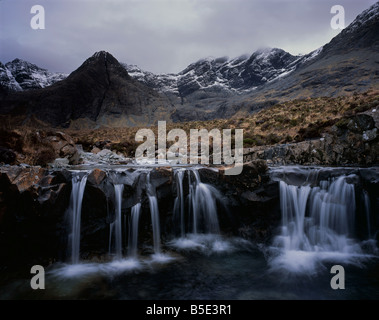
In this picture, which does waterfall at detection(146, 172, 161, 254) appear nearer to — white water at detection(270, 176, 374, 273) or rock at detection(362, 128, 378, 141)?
white water at detection(270, 176, 374, 273)

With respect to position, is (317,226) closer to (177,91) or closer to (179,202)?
(179,202)

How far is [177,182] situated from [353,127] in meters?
9.71

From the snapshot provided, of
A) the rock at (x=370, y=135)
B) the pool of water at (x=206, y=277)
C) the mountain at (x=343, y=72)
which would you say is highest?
the mountain at (x=343, y=72)

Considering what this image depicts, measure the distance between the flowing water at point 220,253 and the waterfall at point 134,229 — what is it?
1.4 inches

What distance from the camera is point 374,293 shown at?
552cm

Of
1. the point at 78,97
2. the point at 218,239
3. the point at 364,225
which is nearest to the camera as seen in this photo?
the point at 364,225

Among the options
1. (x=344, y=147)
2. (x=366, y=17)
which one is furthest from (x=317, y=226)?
(x=366, y=17)

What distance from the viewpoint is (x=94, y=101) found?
4245 inches

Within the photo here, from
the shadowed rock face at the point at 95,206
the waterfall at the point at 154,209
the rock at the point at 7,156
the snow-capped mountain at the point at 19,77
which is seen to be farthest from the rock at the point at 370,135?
the snow-capped mountain at the point at 19,77

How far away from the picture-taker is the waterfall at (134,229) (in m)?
7.93

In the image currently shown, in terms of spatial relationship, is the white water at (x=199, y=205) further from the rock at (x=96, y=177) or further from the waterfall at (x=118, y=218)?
the rock at (x=96, y=177)

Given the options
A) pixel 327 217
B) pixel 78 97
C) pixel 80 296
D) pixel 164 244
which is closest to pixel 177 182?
pixel 164 244

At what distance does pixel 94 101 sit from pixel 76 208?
11268 centimetres
